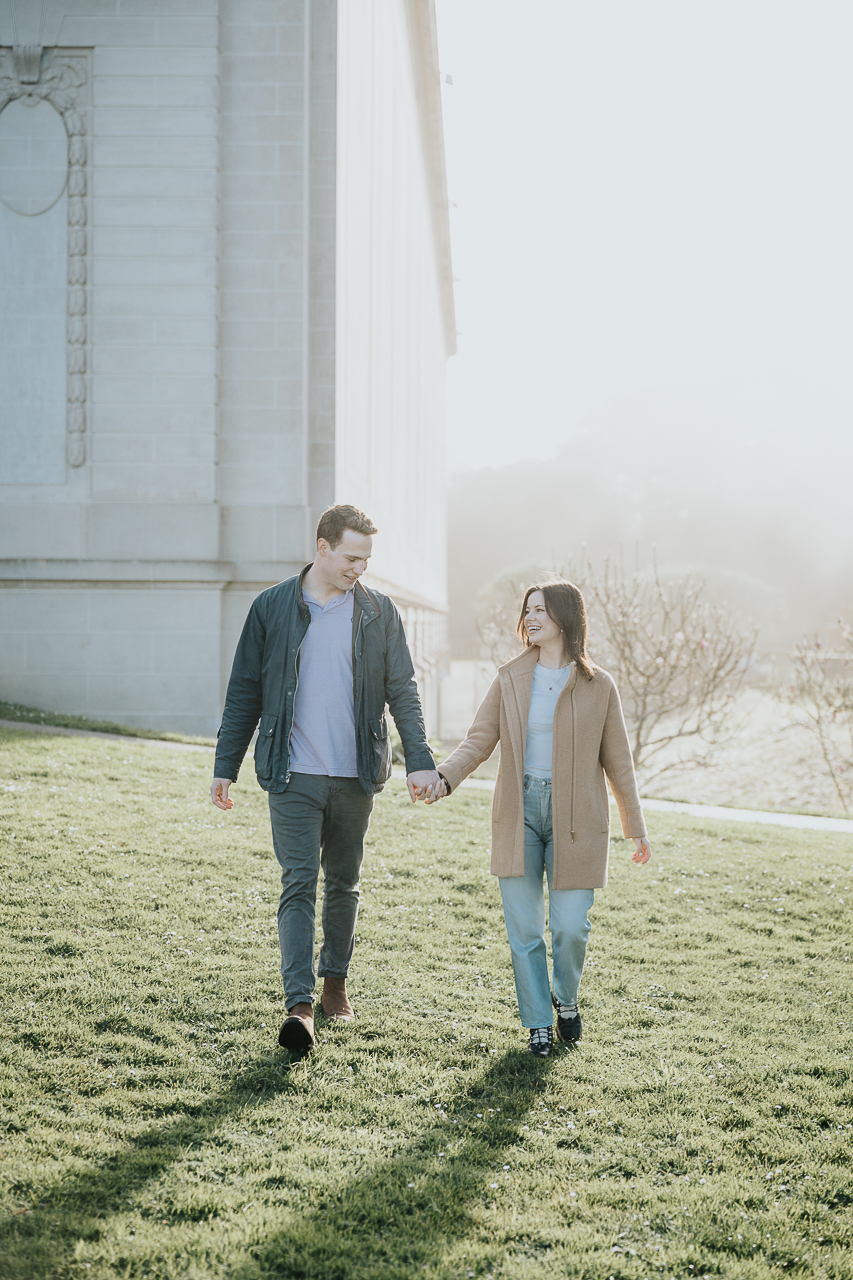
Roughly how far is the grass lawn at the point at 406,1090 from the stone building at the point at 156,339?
6685 mm

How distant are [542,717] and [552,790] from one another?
0.98 ft

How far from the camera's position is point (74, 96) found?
1338 centimetres

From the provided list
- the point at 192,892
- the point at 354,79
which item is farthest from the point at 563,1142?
the point at 354,79

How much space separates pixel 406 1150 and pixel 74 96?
46.1ft

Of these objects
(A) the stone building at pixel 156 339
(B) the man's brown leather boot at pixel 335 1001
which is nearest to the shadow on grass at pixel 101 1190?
(B) the man's brown leather boot at pixel 335 1001

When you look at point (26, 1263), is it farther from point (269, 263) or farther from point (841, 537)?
point (841, 537)

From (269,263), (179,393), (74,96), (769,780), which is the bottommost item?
(769,780)

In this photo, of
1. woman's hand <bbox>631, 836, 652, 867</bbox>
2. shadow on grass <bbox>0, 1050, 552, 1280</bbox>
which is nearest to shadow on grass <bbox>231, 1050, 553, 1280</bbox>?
shadow on grass <bbox>0, 1050, 552, 1280</bbox>

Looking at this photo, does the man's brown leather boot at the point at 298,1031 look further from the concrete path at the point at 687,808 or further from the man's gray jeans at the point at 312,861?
the concrete path at the point at 687,808

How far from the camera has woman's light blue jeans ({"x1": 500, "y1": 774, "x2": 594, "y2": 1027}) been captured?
3.99 m

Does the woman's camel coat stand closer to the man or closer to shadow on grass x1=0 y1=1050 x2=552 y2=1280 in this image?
the man

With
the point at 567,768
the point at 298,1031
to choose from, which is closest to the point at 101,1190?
the point at 298,1031

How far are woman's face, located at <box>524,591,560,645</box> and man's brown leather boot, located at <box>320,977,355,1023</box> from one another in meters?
1.66

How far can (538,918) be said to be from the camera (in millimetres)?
4027
